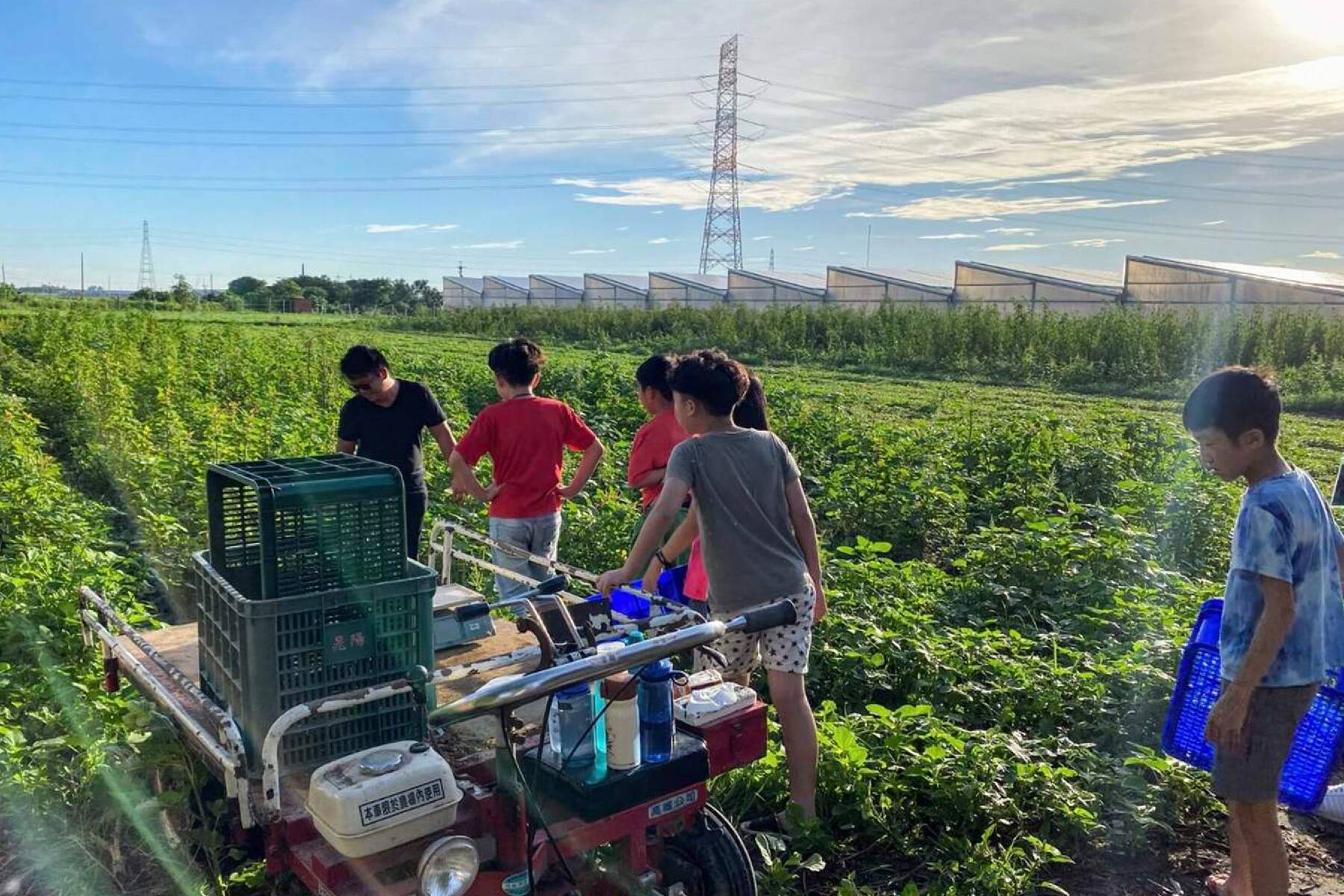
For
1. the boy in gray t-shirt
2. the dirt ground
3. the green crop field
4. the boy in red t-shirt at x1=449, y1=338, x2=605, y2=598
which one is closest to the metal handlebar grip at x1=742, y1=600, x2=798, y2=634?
the boy in gray t-shirt

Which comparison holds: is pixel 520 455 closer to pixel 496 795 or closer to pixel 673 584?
pixel 673 584

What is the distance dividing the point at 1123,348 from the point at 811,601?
19519 mm

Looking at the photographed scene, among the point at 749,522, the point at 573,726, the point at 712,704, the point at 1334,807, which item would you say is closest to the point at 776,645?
the point at 749,522

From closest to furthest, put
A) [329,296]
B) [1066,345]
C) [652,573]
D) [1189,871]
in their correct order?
[1189,871] → [652,573] → [1066,345] → [329,296]

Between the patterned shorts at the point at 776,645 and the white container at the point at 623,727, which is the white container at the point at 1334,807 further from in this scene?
the white container at the point at 623,727

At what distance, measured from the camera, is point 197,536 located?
22.3 feet

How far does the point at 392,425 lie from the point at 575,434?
1.00 m

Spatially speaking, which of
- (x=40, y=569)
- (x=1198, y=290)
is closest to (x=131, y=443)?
(x=40, y=569)

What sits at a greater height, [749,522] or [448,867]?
[749,522]

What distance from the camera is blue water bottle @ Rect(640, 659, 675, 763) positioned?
102 inches

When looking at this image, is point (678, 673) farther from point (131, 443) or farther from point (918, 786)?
point (131, 443)

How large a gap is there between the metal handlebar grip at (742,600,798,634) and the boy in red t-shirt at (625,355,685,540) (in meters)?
1.97

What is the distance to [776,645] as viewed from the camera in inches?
142

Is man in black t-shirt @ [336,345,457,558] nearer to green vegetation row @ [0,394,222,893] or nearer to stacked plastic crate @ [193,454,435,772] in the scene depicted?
green vegetation row @ [0,394,222,893]
